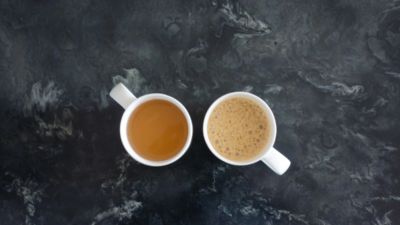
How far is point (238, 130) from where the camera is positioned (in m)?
1.14

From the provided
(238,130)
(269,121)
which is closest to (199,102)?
(238,130)

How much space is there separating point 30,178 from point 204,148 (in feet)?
2.71

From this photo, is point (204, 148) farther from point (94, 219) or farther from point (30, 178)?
point (30, 178)

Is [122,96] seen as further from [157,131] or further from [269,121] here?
[269,121]

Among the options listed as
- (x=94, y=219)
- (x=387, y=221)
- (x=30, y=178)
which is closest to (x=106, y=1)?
(x=30, y=178)

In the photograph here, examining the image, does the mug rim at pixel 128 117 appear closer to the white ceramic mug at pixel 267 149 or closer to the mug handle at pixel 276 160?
the white ceramic mug at pixel 267 149

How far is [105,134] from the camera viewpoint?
4.04 ft

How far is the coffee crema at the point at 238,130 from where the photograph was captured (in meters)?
1.13

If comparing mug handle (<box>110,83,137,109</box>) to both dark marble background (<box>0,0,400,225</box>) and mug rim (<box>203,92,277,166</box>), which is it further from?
mug rim (<box>203,92,277,166</box>)

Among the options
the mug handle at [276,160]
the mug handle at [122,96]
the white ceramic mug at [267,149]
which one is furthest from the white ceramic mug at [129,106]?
the mug handle at [276,160]

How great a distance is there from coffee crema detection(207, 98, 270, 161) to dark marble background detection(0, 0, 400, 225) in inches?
4.8

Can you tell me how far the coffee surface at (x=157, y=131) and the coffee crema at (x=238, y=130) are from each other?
0.14 m

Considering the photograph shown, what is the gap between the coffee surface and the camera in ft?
3.62

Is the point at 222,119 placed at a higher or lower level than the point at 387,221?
higher
